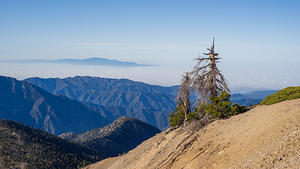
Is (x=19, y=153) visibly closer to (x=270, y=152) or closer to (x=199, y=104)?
(x=199, y=104)

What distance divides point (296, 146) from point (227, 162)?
4.04 metres

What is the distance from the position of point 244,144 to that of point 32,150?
95.2 meters

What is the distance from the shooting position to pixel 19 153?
299ft

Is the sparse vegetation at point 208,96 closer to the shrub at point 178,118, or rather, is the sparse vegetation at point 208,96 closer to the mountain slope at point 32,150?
the shrub at point 178,118

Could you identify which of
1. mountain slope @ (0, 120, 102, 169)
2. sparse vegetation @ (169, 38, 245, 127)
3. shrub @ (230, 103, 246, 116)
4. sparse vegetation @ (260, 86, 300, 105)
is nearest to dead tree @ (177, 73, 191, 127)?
sparse vegetation @ (169, 38, 245, 127)

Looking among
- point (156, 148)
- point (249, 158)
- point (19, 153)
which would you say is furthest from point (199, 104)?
point (19, 153)

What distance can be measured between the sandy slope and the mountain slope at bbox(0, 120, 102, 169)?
68.8 m

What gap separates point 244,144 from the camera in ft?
58.7

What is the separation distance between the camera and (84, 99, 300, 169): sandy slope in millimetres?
14750

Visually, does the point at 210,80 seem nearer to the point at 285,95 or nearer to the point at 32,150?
the point at 285,95

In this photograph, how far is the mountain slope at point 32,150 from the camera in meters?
82.6

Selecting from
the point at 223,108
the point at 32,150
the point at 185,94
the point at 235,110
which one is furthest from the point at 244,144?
the point at 32,150

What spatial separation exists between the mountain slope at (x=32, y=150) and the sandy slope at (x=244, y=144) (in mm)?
68825

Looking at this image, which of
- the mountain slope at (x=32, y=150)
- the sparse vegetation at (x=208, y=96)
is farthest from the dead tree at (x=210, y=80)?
the mountain slope at (x=32, y=150)
